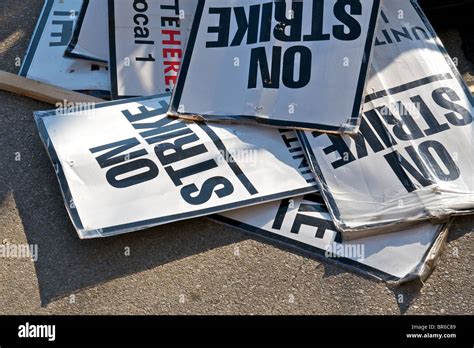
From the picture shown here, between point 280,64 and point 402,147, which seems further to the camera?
point 280,64

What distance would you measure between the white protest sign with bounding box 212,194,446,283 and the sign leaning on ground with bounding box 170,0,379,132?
50 centimetres

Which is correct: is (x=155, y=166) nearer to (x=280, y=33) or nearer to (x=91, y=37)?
(x=280, y=33)

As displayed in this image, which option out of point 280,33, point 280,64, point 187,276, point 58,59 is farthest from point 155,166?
point 58,59

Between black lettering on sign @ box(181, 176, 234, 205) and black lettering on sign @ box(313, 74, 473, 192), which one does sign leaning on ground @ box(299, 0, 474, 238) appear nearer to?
black lettering on sign @ box(313, 74, 473, 192)

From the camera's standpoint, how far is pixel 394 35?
4223 millimetres

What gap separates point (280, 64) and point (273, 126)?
36cm

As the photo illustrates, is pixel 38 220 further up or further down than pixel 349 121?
further down

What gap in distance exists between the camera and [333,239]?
3463 mm

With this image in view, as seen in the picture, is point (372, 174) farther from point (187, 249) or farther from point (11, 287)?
point (11, 287)

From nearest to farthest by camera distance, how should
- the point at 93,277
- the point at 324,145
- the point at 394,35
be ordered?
the point at 93,277 < the point at 324,145 < the point at 394,35

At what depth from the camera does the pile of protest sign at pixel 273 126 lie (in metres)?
3.49
